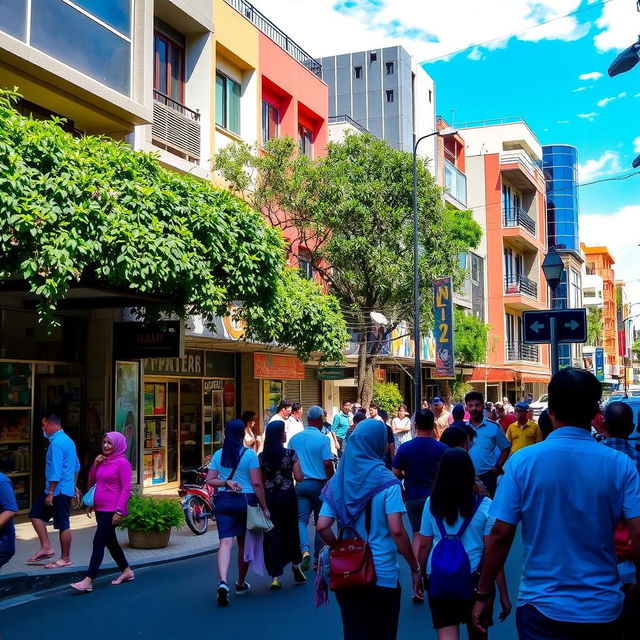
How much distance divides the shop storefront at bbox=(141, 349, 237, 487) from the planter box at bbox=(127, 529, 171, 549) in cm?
710

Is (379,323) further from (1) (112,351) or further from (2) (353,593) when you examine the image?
(2) (353,593)

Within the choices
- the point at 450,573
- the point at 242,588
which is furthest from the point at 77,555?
the point at 450,573

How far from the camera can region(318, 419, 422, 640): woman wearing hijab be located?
477 centimetres

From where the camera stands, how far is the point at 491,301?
46.9 metres

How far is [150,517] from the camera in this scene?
36.8ft

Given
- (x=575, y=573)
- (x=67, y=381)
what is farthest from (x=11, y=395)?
(x=575, y=573)

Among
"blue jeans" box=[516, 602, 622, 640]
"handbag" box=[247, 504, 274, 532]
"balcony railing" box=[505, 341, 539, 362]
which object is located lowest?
"handbag" box=[247, 504, 274, 532]

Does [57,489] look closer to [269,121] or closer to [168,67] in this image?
[168,67]

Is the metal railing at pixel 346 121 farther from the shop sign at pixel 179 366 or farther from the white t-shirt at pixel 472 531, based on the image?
the white t-shirt at pixel 472 531

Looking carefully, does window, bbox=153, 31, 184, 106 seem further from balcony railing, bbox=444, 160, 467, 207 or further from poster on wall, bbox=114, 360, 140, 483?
balcony railing, bbox=444, 160, 467, 207

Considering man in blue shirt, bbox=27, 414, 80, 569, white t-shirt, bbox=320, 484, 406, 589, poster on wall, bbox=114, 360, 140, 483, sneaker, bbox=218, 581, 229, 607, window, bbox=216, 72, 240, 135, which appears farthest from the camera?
window, bbox=216, 72, 240, 135

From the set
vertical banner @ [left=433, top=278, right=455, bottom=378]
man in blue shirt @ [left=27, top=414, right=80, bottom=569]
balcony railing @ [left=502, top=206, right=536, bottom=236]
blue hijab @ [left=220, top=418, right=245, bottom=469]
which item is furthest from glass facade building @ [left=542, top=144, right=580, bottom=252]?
blue hijab @ [left=220, top=418, right=245, bottom=469]

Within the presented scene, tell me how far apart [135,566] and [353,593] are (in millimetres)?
6194

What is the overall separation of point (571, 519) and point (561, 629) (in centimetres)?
42
